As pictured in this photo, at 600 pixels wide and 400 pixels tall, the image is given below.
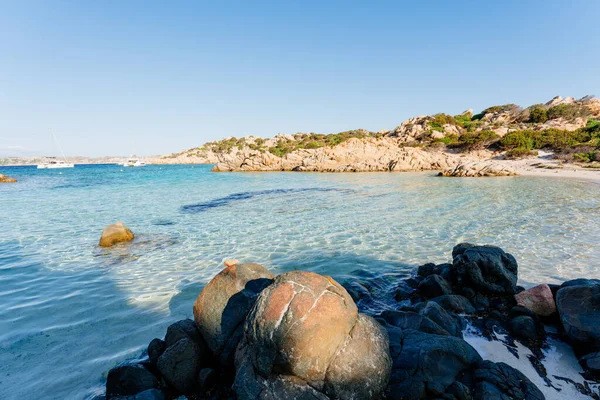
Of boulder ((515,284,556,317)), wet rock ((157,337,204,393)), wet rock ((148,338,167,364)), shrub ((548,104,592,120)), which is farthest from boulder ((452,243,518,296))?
shrub ((548,104,592,120))

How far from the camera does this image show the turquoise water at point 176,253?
4.93m

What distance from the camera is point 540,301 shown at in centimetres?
504

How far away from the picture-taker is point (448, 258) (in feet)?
28.0

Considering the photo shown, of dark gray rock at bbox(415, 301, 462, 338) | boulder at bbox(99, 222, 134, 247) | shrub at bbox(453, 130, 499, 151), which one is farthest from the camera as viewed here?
shrub at bbox(453, 130, 499, 151)

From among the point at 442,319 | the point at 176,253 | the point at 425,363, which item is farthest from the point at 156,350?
the point at 176,253

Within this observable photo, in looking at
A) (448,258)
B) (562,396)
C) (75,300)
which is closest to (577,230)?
(448,258)

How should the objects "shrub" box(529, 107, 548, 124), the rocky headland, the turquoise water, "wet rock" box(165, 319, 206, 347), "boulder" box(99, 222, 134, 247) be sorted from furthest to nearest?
"shrub" box(529, 107, 548, 124)
the rocky headland
"boulder" box(99, 222, 134, 247)
the turquoise water
"wet rock" box(165, 319, 206, 347)

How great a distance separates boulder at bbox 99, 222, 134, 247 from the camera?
10.5 metres

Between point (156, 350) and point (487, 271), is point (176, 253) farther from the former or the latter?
point (487, 271)

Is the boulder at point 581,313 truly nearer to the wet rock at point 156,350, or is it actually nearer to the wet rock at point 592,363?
the wet rock at point 592,363

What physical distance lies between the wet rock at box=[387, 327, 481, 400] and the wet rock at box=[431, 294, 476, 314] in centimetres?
186

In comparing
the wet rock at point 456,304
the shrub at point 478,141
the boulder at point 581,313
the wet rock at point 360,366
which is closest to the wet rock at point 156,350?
the wet rock at point 360,366

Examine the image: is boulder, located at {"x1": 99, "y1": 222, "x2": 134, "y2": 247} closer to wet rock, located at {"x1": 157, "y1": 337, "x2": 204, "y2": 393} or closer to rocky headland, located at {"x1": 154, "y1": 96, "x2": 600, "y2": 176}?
wet rock, located at {"x1": 157, "y1": 337, "x2": 204, "y2": 393}

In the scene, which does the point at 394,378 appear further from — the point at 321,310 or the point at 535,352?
the point at 535,352
